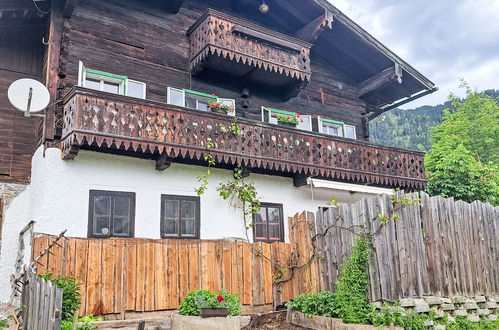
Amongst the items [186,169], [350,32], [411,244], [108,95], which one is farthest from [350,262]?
[350,32]

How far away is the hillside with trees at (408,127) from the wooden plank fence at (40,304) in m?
53.9

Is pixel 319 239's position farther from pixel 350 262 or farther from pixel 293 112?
pixel 293 112

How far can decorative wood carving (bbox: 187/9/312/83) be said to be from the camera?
14.2 metres

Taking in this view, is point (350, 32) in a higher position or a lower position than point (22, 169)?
higher

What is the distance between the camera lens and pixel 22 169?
13.3m

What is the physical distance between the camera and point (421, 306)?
8.97 meters

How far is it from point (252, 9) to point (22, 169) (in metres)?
9.55

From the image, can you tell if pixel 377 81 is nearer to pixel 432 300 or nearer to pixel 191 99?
pixel 191 99

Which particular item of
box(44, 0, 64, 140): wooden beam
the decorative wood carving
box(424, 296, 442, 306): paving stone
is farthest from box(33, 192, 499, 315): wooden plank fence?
the decorative wood carving

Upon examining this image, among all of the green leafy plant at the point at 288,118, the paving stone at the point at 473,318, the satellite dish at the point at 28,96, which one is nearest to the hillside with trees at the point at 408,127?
the green leafy plant at the point at 288,118

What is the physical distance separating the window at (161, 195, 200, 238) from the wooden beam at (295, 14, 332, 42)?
25.6ft

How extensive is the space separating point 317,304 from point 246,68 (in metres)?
8.17

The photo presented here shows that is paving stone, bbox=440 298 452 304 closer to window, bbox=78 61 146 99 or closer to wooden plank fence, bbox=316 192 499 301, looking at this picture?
wooden plank fence, bbox=316 192 499 301

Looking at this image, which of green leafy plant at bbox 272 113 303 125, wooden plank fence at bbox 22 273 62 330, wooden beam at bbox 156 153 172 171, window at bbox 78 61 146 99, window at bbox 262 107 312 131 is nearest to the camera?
wooden plank fence at bbox 22 273 62 330
